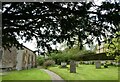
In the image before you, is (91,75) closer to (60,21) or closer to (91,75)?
(91,75)

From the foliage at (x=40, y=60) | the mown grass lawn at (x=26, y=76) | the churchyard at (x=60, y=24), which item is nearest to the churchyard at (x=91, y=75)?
the mown grass lawn at (x=26, y=76)

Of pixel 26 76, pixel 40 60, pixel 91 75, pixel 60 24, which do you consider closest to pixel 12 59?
pixel 26 76

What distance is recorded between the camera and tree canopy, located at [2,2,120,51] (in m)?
6.91

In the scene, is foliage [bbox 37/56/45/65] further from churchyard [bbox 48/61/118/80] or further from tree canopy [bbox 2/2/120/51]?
tree canopy [bbox 2/2/120/51]

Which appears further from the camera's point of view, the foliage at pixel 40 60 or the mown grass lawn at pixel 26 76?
the foliage at pixel 40 60

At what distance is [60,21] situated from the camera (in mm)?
7750

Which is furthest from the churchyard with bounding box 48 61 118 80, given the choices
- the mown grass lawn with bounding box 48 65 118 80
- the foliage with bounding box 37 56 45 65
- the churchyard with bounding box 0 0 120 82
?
the foliage with bounding box 37 56 45 65

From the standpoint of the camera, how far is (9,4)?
7.34m

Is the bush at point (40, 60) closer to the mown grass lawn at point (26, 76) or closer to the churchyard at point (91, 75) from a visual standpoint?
the churchyard at point (91, 75)

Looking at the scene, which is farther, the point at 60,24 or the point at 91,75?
the point at 91,75

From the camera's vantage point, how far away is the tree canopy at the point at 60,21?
691 cm

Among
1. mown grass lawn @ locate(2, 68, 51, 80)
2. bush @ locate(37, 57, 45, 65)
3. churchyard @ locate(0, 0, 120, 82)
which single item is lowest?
bush @ locate(37, 57, 45, 65)

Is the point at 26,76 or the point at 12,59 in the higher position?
the point at 12,59

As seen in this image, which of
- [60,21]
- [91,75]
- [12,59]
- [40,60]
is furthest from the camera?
[40,60]
